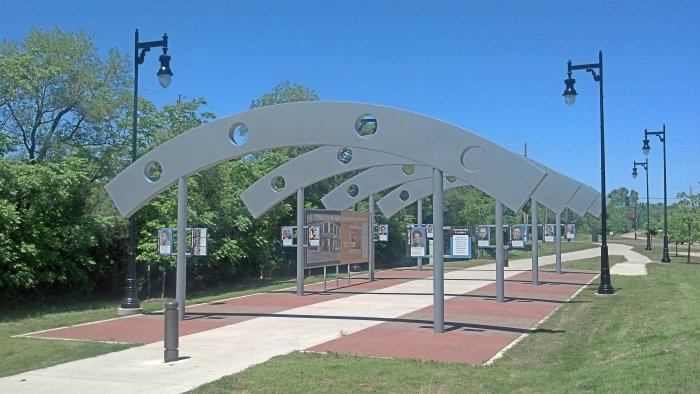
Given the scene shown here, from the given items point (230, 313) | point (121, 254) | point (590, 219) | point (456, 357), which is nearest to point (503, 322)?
point (456, 357)

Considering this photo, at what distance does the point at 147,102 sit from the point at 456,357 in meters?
19.9

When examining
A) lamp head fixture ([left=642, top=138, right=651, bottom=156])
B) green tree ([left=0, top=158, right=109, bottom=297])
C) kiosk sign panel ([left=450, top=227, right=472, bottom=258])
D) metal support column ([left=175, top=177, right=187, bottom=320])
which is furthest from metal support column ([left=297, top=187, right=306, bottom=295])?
lamp head fixture ([left=642, top=138, right=651, bottom=156])

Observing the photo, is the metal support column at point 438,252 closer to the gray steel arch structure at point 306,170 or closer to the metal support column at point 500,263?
the gray steel arch structure at point 306,170

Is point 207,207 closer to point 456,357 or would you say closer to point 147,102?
point 147,102

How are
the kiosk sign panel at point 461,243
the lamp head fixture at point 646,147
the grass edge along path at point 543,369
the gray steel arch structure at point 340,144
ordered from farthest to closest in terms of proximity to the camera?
1. the lamp head fixture at point 646,147
2. the kiosk sign panel at point 461,243
3. the gray steel arch structure at point 340,144
4. the grass edge along path at point 543,369

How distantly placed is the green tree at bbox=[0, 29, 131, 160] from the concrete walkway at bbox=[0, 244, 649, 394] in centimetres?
1104

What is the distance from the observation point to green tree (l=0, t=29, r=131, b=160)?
69.6 ft

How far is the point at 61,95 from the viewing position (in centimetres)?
2269

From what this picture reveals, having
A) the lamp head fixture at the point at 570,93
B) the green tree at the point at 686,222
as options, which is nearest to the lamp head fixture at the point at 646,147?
the green tree at the point at 686,222

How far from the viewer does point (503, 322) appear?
14.7 metres

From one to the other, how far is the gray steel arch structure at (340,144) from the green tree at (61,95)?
766cm

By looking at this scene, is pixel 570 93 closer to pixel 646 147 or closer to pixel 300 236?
pixel 300 236

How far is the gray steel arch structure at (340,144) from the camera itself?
12617 mm

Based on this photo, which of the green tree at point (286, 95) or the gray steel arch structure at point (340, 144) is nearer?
the gray steel arch structure at point (340, 144)
